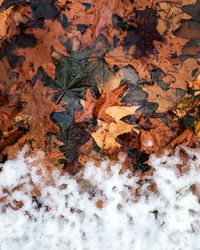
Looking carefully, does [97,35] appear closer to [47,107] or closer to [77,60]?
[77,60]

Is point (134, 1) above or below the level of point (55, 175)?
above

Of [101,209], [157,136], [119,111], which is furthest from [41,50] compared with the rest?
[101,209]

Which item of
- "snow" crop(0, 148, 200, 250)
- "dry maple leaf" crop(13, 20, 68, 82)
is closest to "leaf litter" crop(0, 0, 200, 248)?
"dry maple leaf" crop(13, 20, 68, 82)

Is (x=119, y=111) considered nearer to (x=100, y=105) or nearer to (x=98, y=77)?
(x=100, y=105)

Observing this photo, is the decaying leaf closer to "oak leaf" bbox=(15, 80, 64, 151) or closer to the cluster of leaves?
the cluster of leaves

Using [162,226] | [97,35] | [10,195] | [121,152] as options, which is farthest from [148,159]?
[10,195]

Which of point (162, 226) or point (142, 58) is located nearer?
point (142, 58)

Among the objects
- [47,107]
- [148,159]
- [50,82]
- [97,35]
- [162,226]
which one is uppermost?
[97,35]
